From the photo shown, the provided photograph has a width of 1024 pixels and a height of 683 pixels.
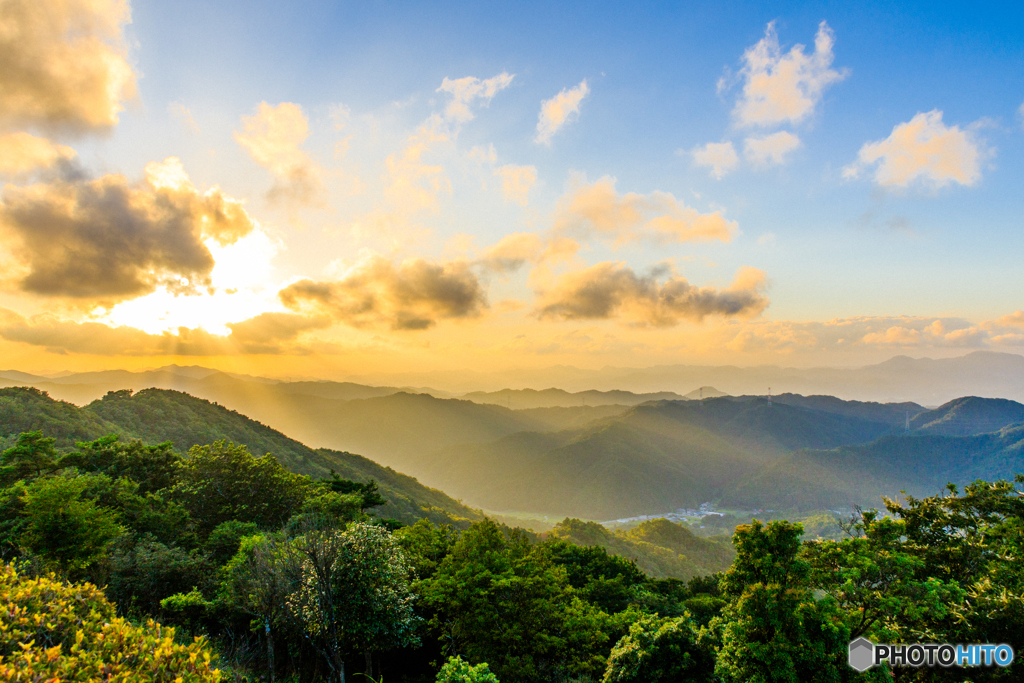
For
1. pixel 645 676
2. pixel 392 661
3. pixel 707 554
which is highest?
pixel 645 676

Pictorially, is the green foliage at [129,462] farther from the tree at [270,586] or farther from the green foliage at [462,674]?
the green foliage at [462,674]

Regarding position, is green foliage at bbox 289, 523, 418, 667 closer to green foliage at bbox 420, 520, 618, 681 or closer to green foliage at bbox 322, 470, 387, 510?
green foliage at bbox 420, 520, 618, 681

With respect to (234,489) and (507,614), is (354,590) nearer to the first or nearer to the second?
(507,614)

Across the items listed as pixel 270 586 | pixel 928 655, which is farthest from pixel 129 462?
pixel 928 655

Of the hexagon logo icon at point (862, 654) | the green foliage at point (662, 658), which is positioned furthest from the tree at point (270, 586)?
A: the hexagon logo icon at point (862, 654)

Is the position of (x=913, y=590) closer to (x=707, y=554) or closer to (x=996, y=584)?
(x=996, y=584)

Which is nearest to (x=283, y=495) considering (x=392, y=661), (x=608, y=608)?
(x=392, y=661)

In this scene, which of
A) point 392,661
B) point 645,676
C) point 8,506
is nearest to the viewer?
point 645,676
